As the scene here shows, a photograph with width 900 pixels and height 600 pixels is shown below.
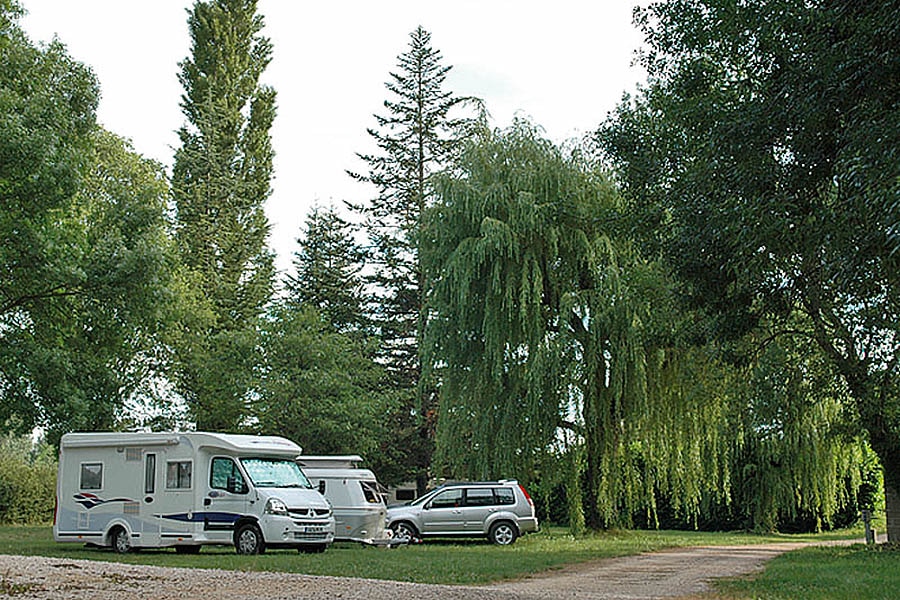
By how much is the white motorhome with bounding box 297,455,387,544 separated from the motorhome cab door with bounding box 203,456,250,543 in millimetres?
2949

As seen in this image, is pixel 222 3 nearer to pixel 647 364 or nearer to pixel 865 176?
pixel 647 364

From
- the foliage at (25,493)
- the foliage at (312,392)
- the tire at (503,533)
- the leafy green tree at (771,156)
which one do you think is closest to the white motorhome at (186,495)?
the tire at (503,533)

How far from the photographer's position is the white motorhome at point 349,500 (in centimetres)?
2098

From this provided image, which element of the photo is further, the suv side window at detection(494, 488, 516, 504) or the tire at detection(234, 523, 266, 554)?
the suv side window at detection(494, 488, 516, 504)

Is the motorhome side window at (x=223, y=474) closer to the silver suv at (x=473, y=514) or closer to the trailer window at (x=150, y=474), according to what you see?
the trailer window at (x=150, y=474)

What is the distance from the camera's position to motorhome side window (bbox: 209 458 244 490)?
18719 mm

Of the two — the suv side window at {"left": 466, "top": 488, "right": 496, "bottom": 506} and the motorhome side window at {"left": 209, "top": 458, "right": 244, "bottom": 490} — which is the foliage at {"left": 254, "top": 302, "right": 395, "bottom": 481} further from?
the motorhome side window at {"left": 209, "top": 458, "right": 244, "bottom": 490}

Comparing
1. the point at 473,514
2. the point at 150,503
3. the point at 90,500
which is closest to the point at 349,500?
Answer: the point at 473,514

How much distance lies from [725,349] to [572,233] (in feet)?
27.7

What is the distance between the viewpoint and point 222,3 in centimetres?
4350

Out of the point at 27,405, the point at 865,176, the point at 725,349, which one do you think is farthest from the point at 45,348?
the point at 865,176

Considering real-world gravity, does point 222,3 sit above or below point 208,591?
above

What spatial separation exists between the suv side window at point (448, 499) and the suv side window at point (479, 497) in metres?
0.22

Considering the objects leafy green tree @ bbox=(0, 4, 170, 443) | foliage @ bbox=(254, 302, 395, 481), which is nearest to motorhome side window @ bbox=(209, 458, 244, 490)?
leafy green tree @ bbox=(0, 4, 170, 443)
